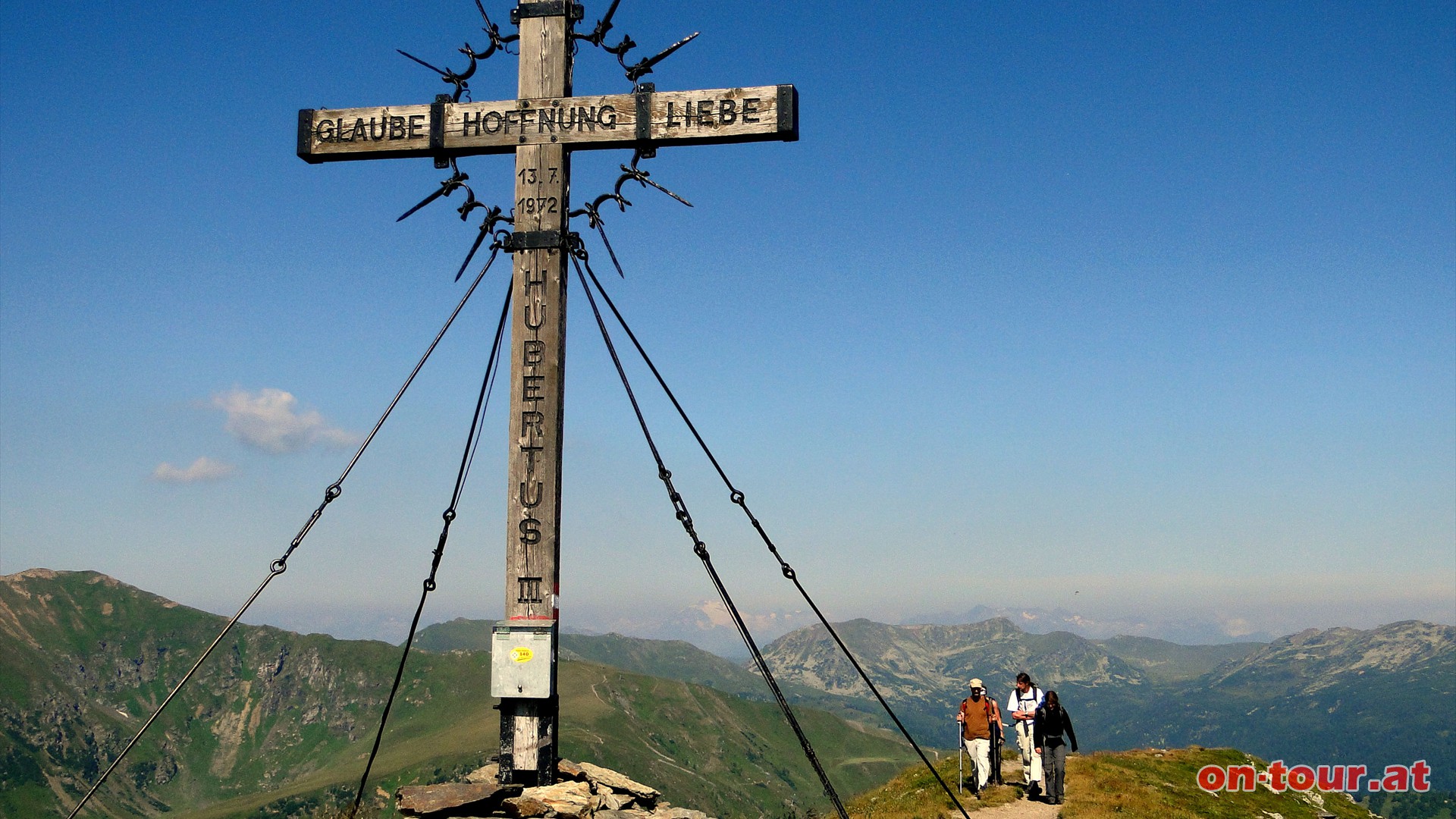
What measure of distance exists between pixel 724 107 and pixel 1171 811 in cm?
1721

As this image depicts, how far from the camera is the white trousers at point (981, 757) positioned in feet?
73.0

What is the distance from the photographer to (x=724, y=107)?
1231 cm

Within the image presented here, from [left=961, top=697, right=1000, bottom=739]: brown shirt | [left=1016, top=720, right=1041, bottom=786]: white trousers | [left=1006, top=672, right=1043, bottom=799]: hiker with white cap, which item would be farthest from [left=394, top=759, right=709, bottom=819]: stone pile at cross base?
[left=1016, top=720, right=1041, bottom=786]: white trousers

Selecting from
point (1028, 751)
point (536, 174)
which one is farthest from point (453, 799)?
point (1028, 751)

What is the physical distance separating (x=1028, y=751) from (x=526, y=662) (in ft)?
48.8

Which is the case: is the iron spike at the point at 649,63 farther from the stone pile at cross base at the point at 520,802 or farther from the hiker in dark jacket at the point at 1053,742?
the hiker in dark jacket at the point at 1053,742

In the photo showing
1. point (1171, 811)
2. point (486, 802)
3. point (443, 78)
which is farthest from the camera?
point (1171, 811)

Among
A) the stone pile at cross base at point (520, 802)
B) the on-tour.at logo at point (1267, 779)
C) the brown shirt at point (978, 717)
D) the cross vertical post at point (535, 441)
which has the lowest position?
the on-tour.at logo at point (1267, 779)

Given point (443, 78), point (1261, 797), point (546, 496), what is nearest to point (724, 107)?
point (443, 78)

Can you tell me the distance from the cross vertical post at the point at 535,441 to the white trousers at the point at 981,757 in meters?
12.7

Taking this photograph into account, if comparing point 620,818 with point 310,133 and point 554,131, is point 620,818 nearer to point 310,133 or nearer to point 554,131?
point 554,131

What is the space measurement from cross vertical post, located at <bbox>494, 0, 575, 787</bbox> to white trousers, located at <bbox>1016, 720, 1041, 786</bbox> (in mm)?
13311

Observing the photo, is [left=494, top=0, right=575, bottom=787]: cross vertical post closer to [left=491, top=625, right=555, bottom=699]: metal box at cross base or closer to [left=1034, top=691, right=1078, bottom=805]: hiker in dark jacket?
[left=491, top=625, right=555, bottom=699]: metal box at cross base

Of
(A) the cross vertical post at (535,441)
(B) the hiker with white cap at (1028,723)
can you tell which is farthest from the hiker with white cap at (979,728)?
(A) the cross vertical post at (535,441)
